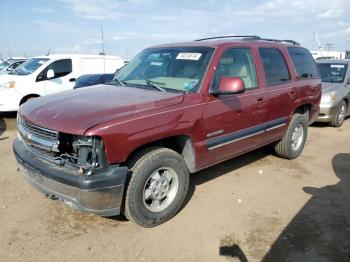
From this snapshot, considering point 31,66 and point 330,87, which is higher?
point 31,66

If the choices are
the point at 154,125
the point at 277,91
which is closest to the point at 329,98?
the point at 277,91

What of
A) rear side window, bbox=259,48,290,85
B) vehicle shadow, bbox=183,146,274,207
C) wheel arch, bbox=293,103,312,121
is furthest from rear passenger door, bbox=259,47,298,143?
vehicle shadow, bbox=183,146,274,207

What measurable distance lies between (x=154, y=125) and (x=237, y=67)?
1706 mm

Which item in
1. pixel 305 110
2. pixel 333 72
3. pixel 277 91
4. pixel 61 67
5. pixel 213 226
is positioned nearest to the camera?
pixel 213 226

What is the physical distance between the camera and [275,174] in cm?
525

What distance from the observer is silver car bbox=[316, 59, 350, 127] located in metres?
8.41

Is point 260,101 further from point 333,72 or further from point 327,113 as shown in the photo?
point 333,72

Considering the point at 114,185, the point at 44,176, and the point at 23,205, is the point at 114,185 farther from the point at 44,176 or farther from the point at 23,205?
the point at 23,205

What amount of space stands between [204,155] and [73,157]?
5.11 feet

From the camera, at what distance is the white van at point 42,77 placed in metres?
9.09

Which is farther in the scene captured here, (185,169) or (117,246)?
(185,169)

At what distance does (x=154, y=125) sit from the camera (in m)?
3.31

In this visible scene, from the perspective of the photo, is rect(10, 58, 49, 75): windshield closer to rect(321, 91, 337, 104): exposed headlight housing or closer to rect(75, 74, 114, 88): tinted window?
rect(75, 74, 114, 88): tinted window

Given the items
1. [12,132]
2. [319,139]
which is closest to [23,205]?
[12,132]
